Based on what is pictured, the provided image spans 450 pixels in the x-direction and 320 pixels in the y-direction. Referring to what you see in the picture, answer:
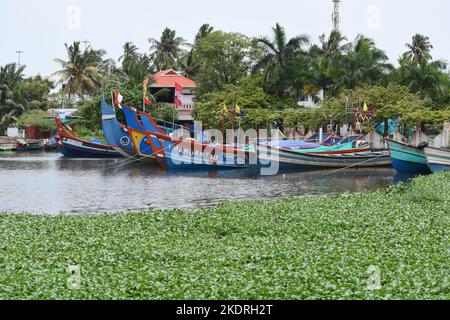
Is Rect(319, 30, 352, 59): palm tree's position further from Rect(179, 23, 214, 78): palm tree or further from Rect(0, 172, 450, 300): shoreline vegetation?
Rect(0, 172, 450, 300): shoreline vegetation

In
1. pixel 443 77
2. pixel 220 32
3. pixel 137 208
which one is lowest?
pixel 137 208

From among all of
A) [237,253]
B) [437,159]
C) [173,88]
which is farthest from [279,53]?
[237,253]

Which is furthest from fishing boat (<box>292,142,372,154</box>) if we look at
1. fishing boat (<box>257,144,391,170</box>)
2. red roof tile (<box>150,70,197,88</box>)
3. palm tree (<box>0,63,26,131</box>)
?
palm tree (<box>0,63,26,131</box>)

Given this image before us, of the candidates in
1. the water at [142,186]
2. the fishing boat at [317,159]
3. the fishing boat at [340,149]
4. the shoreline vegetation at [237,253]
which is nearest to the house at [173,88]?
the water at [142,186]

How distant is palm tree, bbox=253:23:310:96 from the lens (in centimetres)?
5778

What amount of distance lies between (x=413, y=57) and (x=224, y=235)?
55230 millimetres

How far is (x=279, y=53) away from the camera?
5803 centimetres

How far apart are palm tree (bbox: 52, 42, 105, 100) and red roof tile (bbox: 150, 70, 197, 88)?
5.19 m

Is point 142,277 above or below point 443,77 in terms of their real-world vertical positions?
below

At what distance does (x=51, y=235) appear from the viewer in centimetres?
1478

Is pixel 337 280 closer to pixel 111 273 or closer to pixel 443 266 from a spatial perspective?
pixel 443 266

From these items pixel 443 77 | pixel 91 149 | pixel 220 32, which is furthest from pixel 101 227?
pixel 220 32

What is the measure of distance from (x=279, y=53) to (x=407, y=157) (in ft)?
79.1
